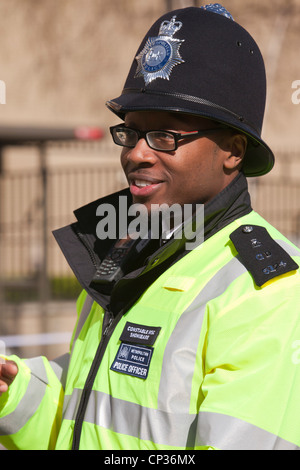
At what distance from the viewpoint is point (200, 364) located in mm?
1911

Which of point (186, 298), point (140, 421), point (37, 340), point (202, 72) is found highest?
point (202, 72)

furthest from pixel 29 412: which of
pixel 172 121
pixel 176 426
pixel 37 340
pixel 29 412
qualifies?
pixel 37 340

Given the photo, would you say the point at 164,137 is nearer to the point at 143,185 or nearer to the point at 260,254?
the point at 143,185

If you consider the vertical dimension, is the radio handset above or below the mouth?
below

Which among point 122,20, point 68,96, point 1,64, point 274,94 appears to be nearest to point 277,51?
point 274,94

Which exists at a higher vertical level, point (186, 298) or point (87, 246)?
point (87, 246)

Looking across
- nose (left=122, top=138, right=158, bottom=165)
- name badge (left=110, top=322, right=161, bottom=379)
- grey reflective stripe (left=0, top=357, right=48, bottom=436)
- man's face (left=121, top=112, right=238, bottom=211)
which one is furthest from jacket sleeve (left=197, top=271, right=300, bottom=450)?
grey reflective stripe (left=0, top=357, right=48, bottom=436)

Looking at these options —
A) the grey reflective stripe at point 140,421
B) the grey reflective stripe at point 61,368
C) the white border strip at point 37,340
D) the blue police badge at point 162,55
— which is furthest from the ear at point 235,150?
the white border strip at point 37,340

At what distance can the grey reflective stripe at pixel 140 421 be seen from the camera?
1.90 m

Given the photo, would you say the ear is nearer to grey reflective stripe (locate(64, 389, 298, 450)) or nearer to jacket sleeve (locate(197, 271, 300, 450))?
jacket sleeve (locate(197, 271, 300, 450))

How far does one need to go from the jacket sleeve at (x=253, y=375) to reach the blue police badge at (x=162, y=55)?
77 centimetres

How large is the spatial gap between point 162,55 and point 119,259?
713mm

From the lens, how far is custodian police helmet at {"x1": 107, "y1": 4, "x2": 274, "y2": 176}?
7.06 ft

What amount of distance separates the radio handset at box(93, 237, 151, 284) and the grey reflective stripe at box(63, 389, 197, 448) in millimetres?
406
